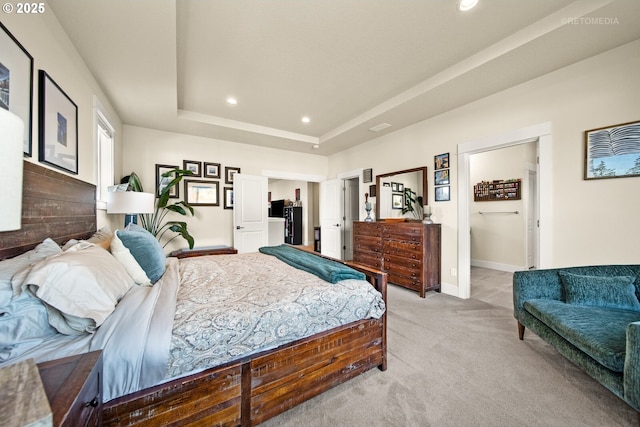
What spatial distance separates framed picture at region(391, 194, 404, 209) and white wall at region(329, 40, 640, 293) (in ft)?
4.52

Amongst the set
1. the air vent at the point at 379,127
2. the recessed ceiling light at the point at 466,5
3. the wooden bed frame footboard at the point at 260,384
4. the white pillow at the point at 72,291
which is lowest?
the wooden bed frame footboard at the point at 260,384

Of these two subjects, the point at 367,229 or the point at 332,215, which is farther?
the point at 332,215

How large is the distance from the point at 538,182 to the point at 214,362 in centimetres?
335

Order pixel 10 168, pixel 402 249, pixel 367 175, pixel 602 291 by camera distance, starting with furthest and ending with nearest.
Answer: pixel 367 175, pixel 402 249, pixel 602 291, pixel 10 168

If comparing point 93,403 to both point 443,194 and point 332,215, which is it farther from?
point 332,215

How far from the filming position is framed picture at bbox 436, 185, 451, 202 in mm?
3400

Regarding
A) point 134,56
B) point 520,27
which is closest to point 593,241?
point 520,27

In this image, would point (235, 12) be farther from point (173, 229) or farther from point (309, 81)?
point (173, 229)

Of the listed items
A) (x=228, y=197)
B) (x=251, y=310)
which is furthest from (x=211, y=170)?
(x=251, y=310)

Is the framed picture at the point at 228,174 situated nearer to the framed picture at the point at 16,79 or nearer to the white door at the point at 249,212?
the white door at the point at 249,212

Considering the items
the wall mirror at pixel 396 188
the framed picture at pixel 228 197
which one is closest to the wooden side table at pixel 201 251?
the framed picture at pixel 228 197

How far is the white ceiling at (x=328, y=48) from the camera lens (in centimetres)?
178

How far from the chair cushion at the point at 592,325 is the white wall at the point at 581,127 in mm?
752

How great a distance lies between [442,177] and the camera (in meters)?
3.46
